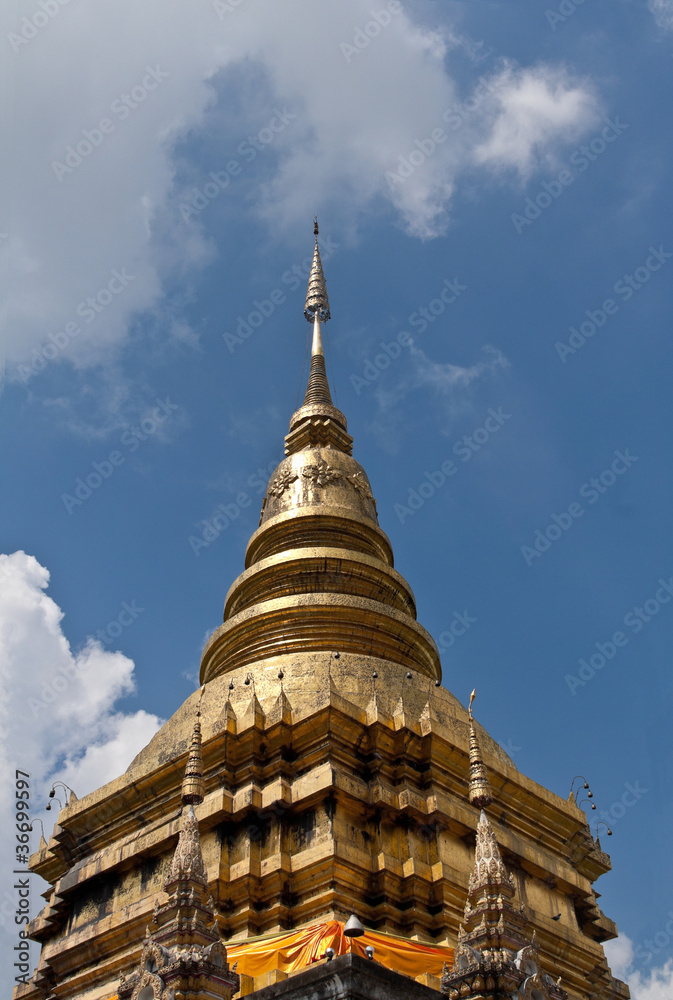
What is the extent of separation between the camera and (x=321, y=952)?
14.0 metres

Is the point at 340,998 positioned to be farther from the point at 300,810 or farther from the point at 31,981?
the point at 31,981

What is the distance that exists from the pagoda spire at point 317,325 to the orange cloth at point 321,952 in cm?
1758

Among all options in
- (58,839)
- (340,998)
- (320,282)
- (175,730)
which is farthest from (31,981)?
(320,282)

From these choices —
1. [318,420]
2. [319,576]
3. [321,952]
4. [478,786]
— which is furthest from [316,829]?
[318,420]

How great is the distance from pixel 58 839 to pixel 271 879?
6.33m

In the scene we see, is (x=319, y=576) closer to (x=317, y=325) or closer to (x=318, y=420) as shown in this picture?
(x=318, y=420)

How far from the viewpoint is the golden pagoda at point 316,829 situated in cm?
1431

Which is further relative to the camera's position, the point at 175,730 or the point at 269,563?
the point at 269,563

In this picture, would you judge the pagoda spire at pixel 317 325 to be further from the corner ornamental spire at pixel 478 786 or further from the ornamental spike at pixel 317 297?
the corner ornamental spire at pixel 478 786

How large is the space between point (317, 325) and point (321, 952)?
897 inches

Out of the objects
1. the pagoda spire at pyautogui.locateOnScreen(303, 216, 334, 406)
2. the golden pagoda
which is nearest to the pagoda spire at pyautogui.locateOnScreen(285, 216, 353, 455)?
the pagoda spire at pyautogui.locateOnScreen(303, 216, 334, 406)

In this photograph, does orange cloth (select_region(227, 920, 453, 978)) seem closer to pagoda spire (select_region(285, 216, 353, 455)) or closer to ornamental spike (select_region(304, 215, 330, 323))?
pagoda spire (select_region(285, 216, 353, 455))

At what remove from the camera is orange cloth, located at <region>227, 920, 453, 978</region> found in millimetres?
13945

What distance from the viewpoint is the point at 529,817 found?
66.6ft
